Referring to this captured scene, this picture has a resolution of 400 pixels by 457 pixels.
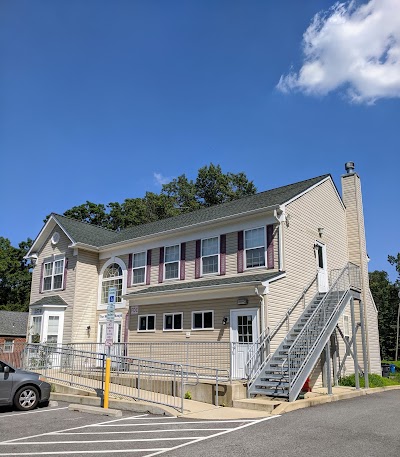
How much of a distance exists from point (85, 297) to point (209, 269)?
25.6 feet

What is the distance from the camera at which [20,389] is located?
11.8 metres

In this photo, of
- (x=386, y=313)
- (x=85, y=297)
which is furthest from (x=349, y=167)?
(x=386, y=313)

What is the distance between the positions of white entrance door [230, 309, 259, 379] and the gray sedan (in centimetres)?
581

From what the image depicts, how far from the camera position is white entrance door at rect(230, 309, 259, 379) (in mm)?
14211

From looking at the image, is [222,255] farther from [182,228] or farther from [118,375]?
[118,375]

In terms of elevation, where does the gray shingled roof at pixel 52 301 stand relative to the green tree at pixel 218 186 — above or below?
below

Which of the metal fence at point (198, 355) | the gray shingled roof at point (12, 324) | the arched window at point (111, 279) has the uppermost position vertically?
the arched window at point (111, 279)

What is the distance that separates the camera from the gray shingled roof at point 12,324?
36.7m

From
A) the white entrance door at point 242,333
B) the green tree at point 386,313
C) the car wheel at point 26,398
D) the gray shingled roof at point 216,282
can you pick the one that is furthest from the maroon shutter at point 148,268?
the green tree at point 386,313

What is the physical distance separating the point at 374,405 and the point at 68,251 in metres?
16.7

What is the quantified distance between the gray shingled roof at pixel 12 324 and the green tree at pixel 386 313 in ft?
135

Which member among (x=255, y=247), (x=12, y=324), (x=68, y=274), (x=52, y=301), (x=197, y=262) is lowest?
(x=12, y=324)

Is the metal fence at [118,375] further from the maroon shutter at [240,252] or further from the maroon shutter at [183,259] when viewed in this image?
the maroon shutter at [183,259]

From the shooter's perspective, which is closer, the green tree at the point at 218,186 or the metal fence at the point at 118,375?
the metal fence at the point at 118,375
